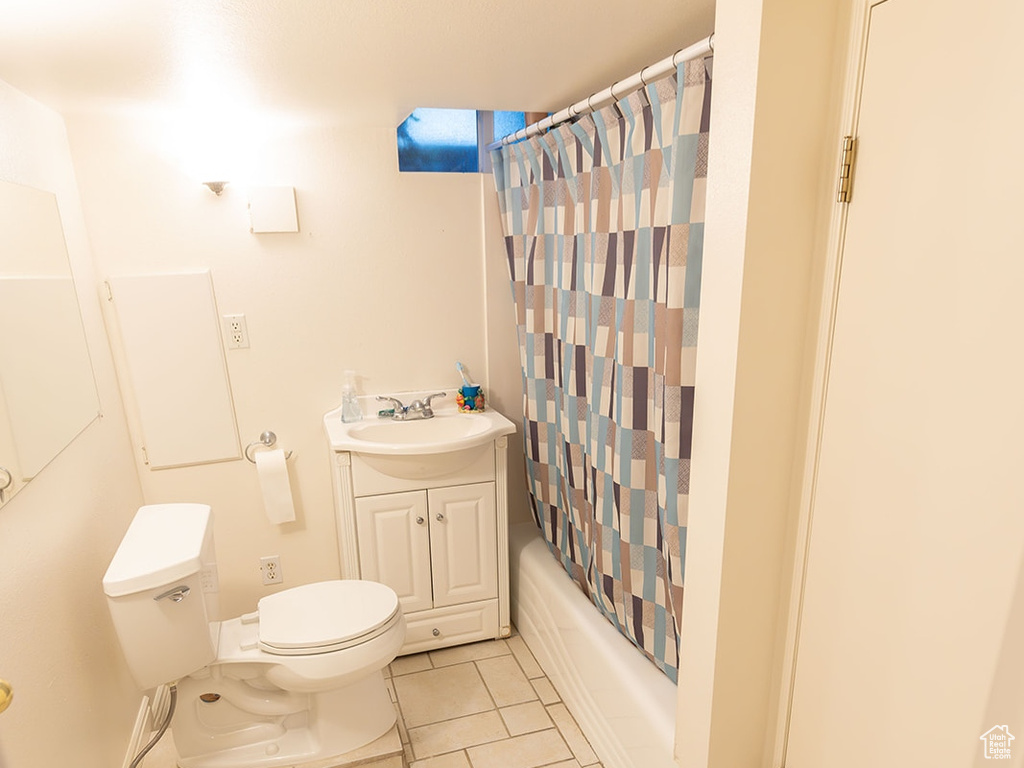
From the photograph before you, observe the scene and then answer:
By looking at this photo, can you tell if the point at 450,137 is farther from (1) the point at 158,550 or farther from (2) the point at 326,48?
(1) the point at 158,550

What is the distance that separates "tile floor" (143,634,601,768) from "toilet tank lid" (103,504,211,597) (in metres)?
0.79

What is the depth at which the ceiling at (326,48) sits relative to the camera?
1.19 meters

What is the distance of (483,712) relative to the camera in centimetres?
211

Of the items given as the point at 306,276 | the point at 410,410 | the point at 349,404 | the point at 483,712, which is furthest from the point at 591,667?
the point at 306,276

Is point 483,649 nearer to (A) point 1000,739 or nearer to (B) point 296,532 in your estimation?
(B) point 296,532

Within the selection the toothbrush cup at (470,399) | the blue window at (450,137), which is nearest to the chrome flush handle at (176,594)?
the toothbrush cup at (470,399)

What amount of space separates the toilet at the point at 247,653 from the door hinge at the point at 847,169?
1.63 meters

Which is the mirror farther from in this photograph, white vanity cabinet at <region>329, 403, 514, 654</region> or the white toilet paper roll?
white vanity cabinet at <region>329, 403, 514, 654</region>

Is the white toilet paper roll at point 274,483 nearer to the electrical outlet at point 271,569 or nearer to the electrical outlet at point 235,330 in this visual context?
the electrical outlet at point 271,569

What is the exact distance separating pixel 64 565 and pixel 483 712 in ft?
4.53

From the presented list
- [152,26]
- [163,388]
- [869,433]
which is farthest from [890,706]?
[163,388]

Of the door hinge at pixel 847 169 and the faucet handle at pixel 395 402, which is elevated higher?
the door hinge at pixel 847 169

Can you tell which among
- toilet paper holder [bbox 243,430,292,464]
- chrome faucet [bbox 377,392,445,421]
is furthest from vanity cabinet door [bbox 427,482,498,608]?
toilet paper holder [bbox 243,430,292,464]

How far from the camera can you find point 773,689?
1.07m
